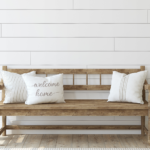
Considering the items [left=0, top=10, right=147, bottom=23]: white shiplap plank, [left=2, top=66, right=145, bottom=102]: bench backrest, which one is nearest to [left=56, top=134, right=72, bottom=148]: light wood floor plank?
[left=2, top=66, right=145, bottom=102]: bench backrest

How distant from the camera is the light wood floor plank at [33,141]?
2170mm

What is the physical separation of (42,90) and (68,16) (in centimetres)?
94

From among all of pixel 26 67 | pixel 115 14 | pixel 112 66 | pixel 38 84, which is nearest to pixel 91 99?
pixel 112 66

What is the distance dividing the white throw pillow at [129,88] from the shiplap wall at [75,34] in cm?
30

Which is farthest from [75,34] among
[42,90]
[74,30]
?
[42,90]

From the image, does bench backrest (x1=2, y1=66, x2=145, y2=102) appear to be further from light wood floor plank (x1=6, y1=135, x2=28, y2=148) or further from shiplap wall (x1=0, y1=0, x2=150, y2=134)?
light wood floor plank (x1=6, y1=135, x2=28, y2=148)

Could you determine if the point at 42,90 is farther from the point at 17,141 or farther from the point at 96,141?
the point at 96,141

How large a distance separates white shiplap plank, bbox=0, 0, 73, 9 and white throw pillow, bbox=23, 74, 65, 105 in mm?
868

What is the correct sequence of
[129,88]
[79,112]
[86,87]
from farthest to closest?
[86,87], [129,88], [79,112]

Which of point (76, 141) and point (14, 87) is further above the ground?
point (14, 87)

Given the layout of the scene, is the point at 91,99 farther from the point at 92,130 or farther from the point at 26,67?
the point at 26,67

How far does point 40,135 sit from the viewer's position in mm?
2471

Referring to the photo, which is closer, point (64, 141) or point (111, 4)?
point (64, 141)

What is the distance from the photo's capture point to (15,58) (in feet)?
8.16
